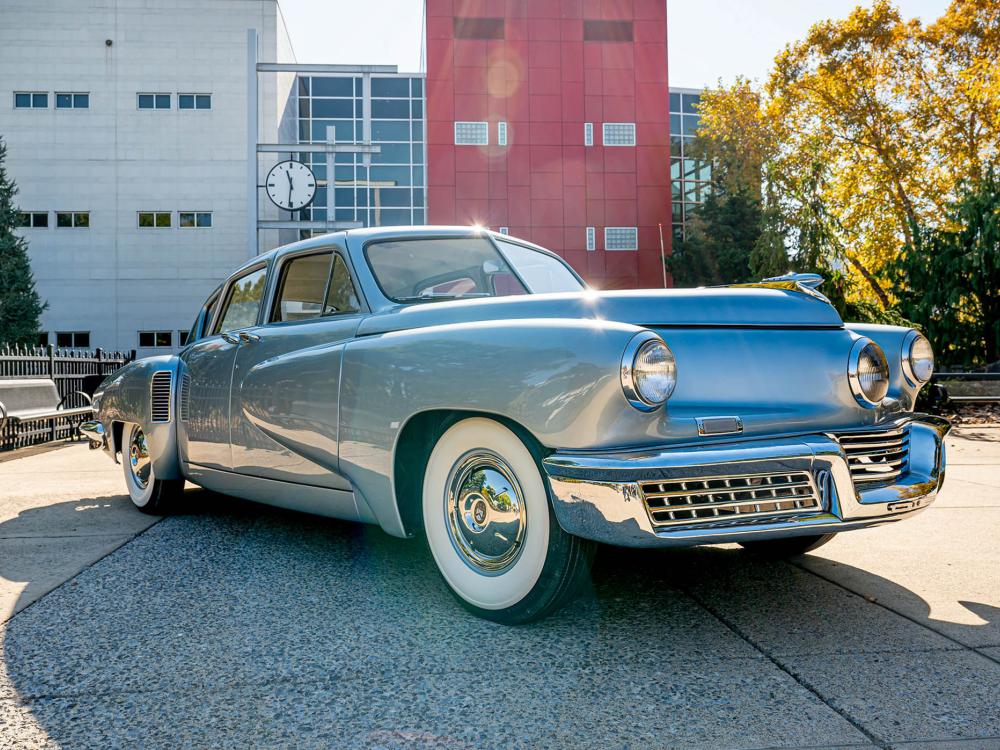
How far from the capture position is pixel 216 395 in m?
4.40

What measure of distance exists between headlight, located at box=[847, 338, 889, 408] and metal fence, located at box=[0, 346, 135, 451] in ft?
26.9

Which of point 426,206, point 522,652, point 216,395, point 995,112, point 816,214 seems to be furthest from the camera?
point 426,206

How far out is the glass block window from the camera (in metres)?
34.3

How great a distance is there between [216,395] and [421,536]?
1.33m

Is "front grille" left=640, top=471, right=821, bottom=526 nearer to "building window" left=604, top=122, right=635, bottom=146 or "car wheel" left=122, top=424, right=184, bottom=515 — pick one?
"car wheel" left=122, top=424, right=184, bottom=515

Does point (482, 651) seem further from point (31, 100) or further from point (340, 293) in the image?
point (31, 100)

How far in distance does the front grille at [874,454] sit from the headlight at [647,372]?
0.66 meters

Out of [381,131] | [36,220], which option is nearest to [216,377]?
[381,131]

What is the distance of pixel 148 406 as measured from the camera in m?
4.98

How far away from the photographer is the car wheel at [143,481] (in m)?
5.09

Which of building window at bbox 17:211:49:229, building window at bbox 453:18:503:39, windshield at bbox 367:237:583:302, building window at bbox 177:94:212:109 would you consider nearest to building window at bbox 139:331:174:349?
building window at bbox 17:211:49:229

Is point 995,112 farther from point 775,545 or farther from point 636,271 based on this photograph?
point 775,545

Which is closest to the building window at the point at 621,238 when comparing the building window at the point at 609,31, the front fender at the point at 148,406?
the building window at the point at 609,31

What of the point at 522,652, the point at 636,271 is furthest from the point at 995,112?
the point at 522,652
